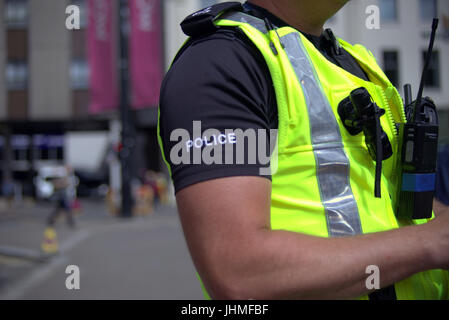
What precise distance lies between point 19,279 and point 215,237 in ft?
21.2

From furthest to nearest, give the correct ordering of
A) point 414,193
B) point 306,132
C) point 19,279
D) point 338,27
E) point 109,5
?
point 338,27 → point 109,5 → point 19,279 → point 414,193 → point 306,132

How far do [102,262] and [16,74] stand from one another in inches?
745

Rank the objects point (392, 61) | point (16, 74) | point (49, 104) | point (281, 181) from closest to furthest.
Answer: point (281, 181)
point (392, 61)
point (49, 104)
point (16, 74)

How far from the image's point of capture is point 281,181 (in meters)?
0.98

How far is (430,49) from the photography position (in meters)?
1.20

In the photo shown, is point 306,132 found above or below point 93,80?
below

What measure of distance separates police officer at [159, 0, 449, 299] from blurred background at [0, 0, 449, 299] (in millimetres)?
4670

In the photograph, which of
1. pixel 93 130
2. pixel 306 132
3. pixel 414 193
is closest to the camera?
pixel 306 132

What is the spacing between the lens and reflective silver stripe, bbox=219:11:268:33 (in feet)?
3.47

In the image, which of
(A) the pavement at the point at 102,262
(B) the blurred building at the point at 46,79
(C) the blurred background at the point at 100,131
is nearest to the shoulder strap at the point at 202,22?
(A) the pavement at the point at 102,262

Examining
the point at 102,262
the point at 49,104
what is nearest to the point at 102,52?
the point at 49,104

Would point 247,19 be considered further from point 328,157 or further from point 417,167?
point 417,167

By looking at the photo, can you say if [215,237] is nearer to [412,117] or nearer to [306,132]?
[306,132]

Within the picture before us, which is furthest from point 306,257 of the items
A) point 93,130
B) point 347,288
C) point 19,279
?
point 93,130
